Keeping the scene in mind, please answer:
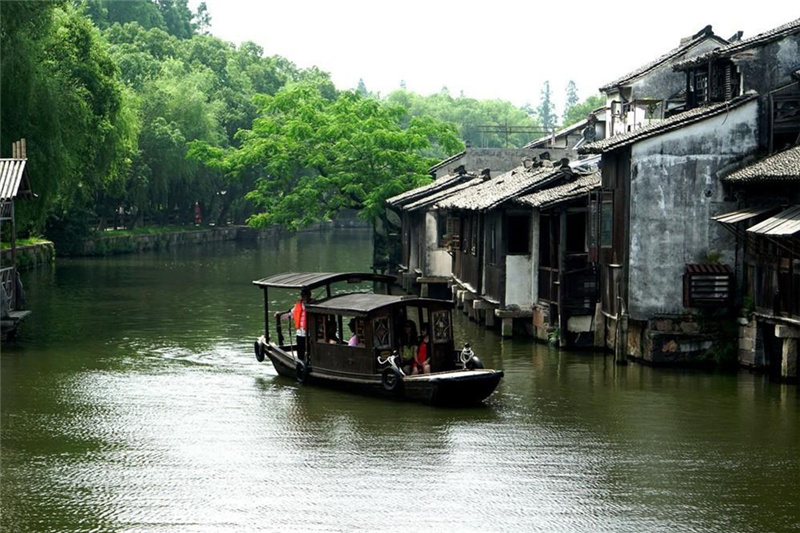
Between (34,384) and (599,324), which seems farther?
(599,324)

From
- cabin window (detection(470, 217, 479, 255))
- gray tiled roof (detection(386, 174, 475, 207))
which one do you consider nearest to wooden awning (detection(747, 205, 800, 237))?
cabin window (detection(470, 217, 479, 255))

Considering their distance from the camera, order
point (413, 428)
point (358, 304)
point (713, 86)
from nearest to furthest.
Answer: point (413, 428) < point (358, 304) < point (713, 86)

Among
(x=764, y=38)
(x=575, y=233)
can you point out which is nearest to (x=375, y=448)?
(x=575, y=233)

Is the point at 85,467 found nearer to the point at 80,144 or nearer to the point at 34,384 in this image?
the point at 34,384

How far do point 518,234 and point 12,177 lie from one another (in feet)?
44.1

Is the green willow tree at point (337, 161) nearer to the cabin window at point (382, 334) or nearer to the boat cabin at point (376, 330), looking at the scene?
the boat cabin at point (376, 330)

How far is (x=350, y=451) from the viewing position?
66.1ft

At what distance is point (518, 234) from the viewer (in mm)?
34500

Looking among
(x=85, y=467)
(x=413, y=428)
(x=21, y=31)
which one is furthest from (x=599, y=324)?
(x=21, y=31)

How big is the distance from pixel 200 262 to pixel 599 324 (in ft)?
127

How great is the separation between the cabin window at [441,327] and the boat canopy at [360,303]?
0.25m

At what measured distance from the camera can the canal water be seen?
16.5 m

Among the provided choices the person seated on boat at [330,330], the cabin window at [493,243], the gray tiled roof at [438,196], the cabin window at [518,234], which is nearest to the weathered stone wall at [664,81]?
the gray tiled roof at [438,196]

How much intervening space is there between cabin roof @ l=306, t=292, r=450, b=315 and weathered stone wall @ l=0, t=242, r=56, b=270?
28.5 meters
